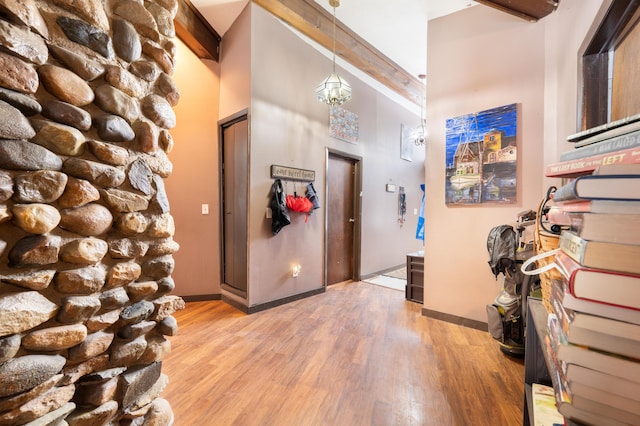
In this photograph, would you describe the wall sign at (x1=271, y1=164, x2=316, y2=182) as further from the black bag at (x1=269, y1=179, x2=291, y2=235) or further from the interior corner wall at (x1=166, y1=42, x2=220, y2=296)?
the interior corner wall at (x1=166, y1=42, x2=220, y2=296)

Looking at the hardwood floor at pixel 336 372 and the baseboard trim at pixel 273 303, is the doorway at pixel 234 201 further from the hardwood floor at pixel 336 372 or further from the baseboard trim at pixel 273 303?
the hardwood floor at pixel 336 372

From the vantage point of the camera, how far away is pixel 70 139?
29.8 inches

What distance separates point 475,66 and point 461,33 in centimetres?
38

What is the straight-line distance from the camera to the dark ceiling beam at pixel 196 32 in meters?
2.74

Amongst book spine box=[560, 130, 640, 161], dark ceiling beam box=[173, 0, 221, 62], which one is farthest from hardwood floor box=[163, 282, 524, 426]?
dark ceiling beam box=[173, 0, 221, 62]

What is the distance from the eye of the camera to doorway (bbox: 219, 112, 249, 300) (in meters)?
3.10

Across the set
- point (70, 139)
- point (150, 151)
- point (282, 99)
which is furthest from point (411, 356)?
point (282, 99)

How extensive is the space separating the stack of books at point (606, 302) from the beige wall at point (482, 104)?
6.12 feet

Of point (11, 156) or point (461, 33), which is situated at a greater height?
point (461, 33)

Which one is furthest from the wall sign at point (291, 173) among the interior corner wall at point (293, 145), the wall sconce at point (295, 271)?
the wall sconce at point (295, 271)

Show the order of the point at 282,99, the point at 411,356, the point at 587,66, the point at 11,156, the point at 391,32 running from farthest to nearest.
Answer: the point at 391,32
the point at 282,99
the point at 411,356
the point at 587,66
the point at 11,156

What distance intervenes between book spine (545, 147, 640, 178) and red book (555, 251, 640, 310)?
21 centimetres

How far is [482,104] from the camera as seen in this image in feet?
8.54

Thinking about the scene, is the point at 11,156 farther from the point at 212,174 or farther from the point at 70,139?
the point at 212,174
